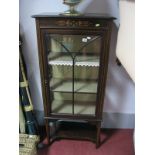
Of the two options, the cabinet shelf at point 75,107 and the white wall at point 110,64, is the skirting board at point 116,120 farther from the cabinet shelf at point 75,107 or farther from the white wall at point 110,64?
the cabinet shelf at point 75,107

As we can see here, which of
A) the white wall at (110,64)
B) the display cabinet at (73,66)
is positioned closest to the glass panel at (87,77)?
the display cabinet at (73,66)

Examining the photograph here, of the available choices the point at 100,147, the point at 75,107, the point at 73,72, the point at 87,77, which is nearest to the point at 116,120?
the point at 100,147

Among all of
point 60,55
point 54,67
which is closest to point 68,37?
point 60,55

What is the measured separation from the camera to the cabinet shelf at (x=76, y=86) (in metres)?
1.65

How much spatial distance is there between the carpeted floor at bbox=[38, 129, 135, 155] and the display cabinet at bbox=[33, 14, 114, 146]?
61mm

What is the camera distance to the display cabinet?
54.1 inches

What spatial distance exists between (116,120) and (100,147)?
351mm

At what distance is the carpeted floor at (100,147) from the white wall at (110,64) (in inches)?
10.0

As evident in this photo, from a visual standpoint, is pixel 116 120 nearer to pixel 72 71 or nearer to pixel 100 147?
pixel 100 147

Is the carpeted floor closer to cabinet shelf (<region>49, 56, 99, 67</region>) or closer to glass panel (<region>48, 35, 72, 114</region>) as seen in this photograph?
glass panel (<region>48, 35, 72, 114</region>)

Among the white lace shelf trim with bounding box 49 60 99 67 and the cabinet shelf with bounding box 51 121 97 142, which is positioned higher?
the white lace shelf trim with bounding box 49 60 99 67

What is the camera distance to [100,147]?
178cm

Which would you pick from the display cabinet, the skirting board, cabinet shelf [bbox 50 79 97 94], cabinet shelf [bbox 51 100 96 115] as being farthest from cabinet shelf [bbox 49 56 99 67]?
the skirting board
